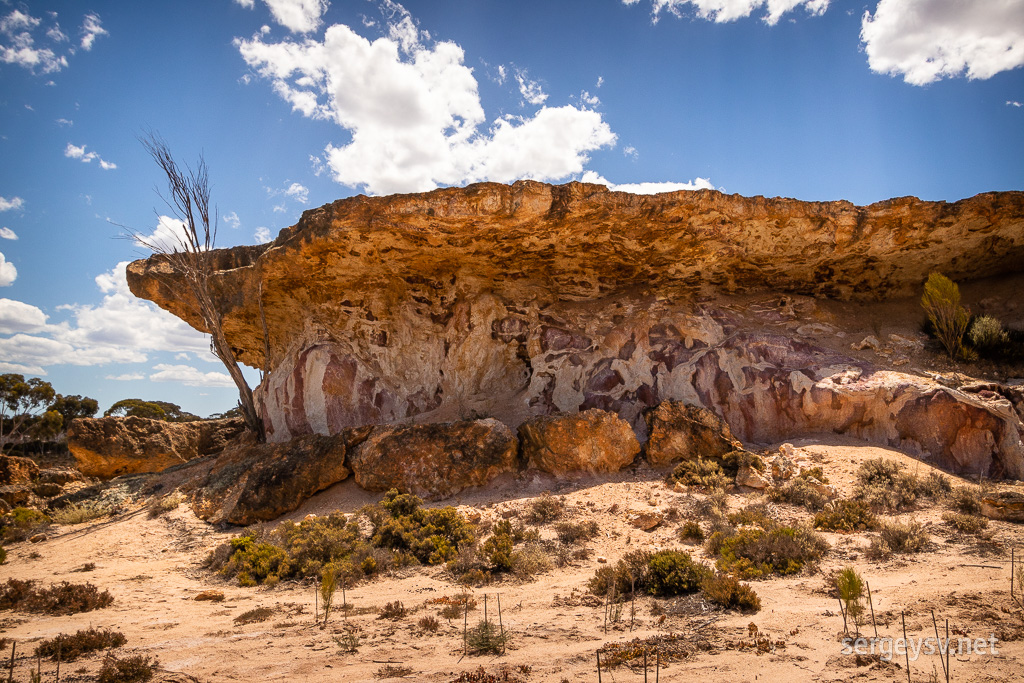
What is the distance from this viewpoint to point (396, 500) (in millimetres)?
8312

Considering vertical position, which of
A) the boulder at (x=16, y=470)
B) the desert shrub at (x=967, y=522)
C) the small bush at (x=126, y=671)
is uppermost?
the boulder at (x=16, y=470)

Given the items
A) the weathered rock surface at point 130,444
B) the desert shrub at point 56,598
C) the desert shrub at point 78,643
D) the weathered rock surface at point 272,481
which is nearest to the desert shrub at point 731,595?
the desert shrub at point 78,643

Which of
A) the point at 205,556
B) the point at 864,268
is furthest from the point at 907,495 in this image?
the point at 205,556

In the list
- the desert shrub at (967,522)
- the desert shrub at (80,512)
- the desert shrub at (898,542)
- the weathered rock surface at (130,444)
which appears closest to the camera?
the desert shrub at (898,542)

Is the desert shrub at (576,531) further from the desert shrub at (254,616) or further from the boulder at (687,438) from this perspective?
the desert shrub at (254,616)

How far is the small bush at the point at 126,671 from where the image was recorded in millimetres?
3893

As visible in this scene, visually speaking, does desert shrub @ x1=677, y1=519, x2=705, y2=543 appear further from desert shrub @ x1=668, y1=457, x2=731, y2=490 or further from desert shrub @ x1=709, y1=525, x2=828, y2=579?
desert shrub @ x1=668, y1=457, x2=731, y2=490

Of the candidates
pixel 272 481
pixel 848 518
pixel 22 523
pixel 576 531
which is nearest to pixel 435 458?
pixel 272 481

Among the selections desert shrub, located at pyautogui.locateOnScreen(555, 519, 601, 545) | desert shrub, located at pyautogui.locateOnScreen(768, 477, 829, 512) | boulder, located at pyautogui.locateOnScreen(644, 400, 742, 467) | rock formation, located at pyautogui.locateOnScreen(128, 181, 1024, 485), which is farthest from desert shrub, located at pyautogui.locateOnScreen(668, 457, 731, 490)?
desert shrub, located at pyautogui.locateOnScreen(555, 519, 601, 545)

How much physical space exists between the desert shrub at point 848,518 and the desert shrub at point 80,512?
12.4 m

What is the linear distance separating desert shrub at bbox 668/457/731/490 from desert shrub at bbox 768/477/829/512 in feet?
2.47

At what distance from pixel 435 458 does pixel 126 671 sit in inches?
228

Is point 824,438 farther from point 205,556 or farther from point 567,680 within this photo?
point 205,556

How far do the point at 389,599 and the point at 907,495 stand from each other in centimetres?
700
